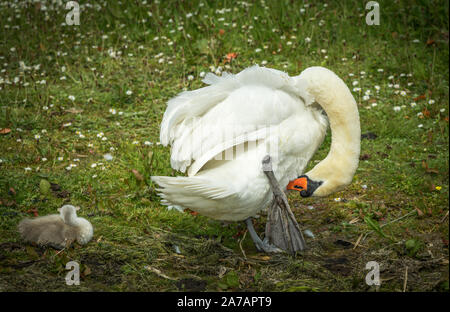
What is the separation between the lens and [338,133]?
4652mm

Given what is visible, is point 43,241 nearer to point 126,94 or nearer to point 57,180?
point 57,180

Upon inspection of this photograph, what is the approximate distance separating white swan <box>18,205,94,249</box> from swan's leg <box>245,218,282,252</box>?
134cm

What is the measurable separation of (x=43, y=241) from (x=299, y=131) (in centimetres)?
222

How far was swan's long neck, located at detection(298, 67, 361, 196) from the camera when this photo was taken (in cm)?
457

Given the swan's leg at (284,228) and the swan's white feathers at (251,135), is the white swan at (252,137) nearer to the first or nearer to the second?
the swan's white feathers at (251,135)

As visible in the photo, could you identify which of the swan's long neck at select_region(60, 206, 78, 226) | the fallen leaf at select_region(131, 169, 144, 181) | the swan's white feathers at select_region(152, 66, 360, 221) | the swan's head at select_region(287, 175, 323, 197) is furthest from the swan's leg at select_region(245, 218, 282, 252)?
the swan's long neck at select_region(60, 206, 78, 226)

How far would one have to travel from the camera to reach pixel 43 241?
4.68 m

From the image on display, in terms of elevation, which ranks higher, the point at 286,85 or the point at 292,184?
the point at 286,85

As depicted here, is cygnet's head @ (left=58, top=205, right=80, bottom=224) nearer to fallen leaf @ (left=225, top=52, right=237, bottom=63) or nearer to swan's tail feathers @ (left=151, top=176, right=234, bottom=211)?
swan's tail feathers @ (left=151, top=176, right=234, bottom=211)

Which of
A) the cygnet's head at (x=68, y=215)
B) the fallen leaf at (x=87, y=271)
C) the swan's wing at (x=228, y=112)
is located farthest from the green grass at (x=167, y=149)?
the swan's wing at (x=228, y=112)

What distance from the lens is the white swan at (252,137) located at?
14.2 ft

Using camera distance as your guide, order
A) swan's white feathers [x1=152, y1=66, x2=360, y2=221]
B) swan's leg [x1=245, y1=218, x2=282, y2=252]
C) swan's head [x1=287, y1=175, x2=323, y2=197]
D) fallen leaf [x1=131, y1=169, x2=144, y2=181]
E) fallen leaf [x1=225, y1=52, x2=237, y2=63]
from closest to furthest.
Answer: swan's white feathers [x1=152, y1=66, x2=360, y2=221] < swan's head [x1=287, y1=175, x2=323, y2=197] < swan's leg [x1=245, y1=218, x2=282, y2=252] < fallen leaf [x1=131, y1=169, x2=144, y2=181] < fallen leaf [x1=225, y1=52, x2=237, y2=63]
